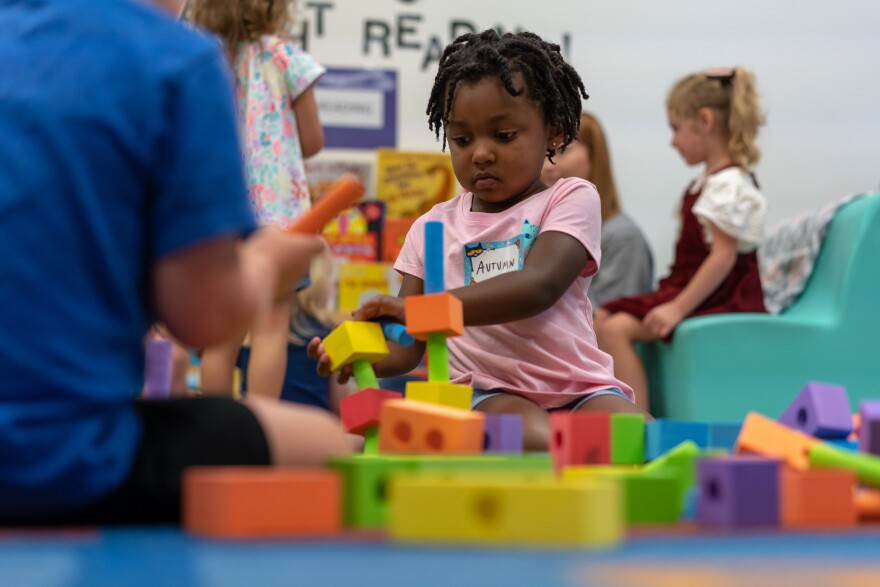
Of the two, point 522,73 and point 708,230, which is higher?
point 522,73

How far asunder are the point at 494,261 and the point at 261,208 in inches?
34.7

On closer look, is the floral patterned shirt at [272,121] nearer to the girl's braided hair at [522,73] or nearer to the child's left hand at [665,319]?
the girl's braided hair at [522,73]

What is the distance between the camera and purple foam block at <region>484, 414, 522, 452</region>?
1.16 meters

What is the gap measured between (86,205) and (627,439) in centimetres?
68

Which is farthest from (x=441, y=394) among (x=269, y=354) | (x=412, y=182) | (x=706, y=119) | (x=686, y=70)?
(x=686, y=70)

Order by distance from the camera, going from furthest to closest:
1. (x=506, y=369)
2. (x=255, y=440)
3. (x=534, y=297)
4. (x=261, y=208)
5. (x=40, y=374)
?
(x=261, y=208) < (x=506, y=369) < (x=534, y=297) < (x=255, y=440) < (x=40, y=374)

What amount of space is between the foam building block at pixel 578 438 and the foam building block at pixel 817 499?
1.04 feet

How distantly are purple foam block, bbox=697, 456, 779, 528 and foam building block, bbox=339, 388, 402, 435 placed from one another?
58 centimetres

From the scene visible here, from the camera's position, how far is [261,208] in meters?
2.35

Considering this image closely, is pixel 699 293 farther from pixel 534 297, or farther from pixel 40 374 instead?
pixel 40 374

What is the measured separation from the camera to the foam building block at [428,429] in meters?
0.99

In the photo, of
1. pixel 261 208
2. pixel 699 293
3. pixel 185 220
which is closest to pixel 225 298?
pixel 185 220

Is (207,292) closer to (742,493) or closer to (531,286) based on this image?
(742,493)

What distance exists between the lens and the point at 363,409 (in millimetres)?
1364
